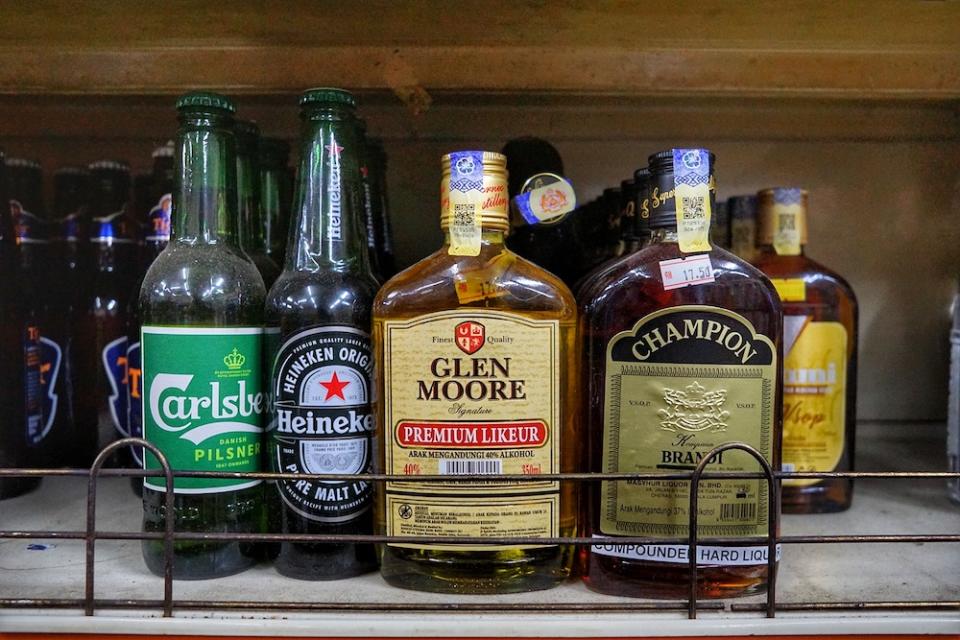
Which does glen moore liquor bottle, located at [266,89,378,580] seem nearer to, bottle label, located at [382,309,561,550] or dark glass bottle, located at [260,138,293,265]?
bottle label, located at [382,309,561,550]

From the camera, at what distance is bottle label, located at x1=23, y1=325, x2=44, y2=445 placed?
3.16ft

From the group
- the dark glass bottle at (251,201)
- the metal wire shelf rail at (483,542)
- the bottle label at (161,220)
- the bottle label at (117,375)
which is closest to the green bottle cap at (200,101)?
the dark glass bottle at (251,201)

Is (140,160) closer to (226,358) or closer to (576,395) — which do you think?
(226,358)

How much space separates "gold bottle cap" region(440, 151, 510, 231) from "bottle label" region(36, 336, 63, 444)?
646mm

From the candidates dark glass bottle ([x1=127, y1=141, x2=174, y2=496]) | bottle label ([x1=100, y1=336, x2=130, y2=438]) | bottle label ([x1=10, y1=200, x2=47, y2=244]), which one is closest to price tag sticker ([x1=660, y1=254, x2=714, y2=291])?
dark glass bottle ([x1=127, y1=141, x2=174, y2=496])

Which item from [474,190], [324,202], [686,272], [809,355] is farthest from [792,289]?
[324,202]

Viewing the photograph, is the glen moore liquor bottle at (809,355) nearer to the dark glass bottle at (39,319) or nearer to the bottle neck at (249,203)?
the bottle neck at (249,203)

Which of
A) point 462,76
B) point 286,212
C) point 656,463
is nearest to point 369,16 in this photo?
point 462,76

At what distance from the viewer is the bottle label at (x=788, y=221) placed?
0.95 metres

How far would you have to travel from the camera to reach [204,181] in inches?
29.5

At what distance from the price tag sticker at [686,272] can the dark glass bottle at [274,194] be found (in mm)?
477

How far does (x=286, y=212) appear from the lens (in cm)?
96

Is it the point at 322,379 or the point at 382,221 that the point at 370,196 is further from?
the point at 322,379

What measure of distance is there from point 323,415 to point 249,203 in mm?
322
